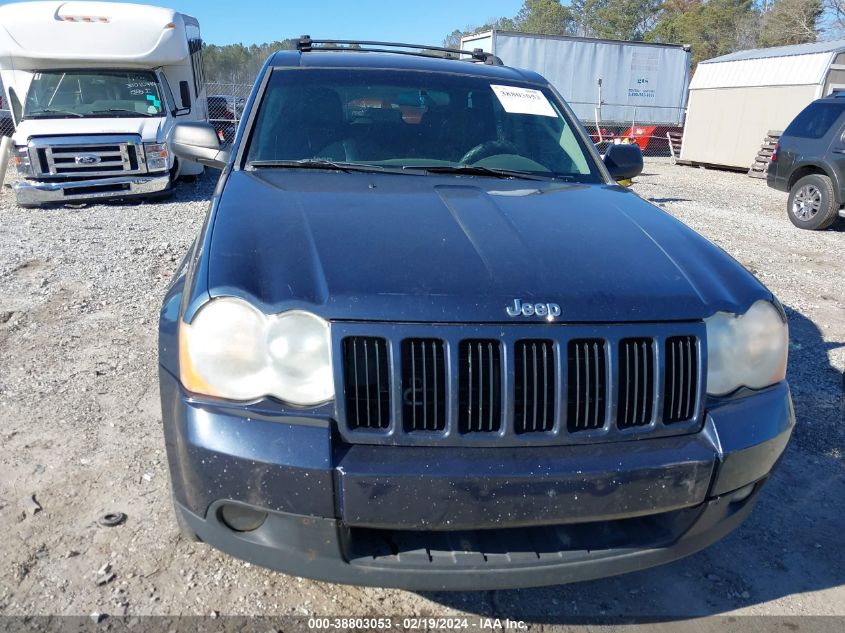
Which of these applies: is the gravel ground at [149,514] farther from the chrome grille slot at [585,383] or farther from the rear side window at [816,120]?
the rear side window at [816,120]

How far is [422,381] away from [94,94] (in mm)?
10586

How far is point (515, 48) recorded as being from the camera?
22094 millimetres

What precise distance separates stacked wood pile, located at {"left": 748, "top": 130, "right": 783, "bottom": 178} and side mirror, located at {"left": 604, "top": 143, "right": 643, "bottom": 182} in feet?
51.5

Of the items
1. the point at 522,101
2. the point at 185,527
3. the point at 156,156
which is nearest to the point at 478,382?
the point at 185,527

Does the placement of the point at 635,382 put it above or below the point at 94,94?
below

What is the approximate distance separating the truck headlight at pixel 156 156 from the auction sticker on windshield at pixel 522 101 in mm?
7881

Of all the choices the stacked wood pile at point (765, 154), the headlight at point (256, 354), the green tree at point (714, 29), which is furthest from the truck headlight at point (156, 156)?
the green tree at point (714, 29)

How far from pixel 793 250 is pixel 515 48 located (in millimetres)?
15784

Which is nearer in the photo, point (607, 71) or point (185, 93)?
point (185, 93)

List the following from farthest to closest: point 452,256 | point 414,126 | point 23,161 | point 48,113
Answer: point 48,113 → point 23,161 → point 414,126 → point 452,256

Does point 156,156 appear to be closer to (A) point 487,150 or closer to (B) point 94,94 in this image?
(B) point 94,94

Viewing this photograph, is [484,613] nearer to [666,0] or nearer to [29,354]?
[29,354]

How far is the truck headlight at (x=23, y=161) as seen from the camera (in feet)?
31.7

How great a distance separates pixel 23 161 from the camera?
9.72 m
